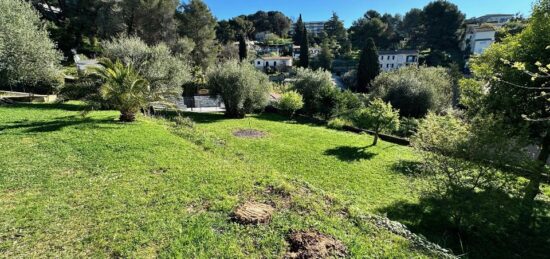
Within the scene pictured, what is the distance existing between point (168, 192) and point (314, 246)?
12.2 ft

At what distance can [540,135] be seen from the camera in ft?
28.2

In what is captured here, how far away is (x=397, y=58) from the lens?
65250mm

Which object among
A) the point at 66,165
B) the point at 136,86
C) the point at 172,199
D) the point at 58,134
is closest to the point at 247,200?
the point at 172,199

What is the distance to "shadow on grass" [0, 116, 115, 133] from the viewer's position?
1091cm

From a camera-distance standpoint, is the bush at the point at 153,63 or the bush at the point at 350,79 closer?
the bush at the point at 153,63

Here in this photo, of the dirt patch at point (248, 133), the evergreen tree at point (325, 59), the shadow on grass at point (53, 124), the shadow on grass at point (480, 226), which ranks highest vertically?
the evergreen tree at point (325, 59)

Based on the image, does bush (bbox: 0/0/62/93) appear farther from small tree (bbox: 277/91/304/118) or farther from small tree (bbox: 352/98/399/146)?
small tree (bbox: 352/98/399/146)

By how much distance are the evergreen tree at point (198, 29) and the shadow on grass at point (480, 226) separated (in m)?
34.4

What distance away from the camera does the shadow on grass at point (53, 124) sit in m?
10.9

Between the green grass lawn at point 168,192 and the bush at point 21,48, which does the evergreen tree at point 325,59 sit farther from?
the green grass lawn at point 168,192

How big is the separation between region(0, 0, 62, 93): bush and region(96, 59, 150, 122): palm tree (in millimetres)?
6582

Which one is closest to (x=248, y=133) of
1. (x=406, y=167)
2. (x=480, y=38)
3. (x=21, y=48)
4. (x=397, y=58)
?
(x=406, y=167)

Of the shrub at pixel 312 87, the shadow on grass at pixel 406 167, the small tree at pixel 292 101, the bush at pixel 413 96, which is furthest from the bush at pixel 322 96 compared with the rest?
the shadow on grass at pixel 406 167

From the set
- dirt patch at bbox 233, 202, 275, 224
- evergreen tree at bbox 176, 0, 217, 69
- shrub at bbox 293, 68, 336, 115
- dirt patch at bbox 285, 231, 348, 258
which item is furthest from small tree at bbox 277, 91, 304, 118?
evergreen tree at bbox 176, 0, 217, 69
